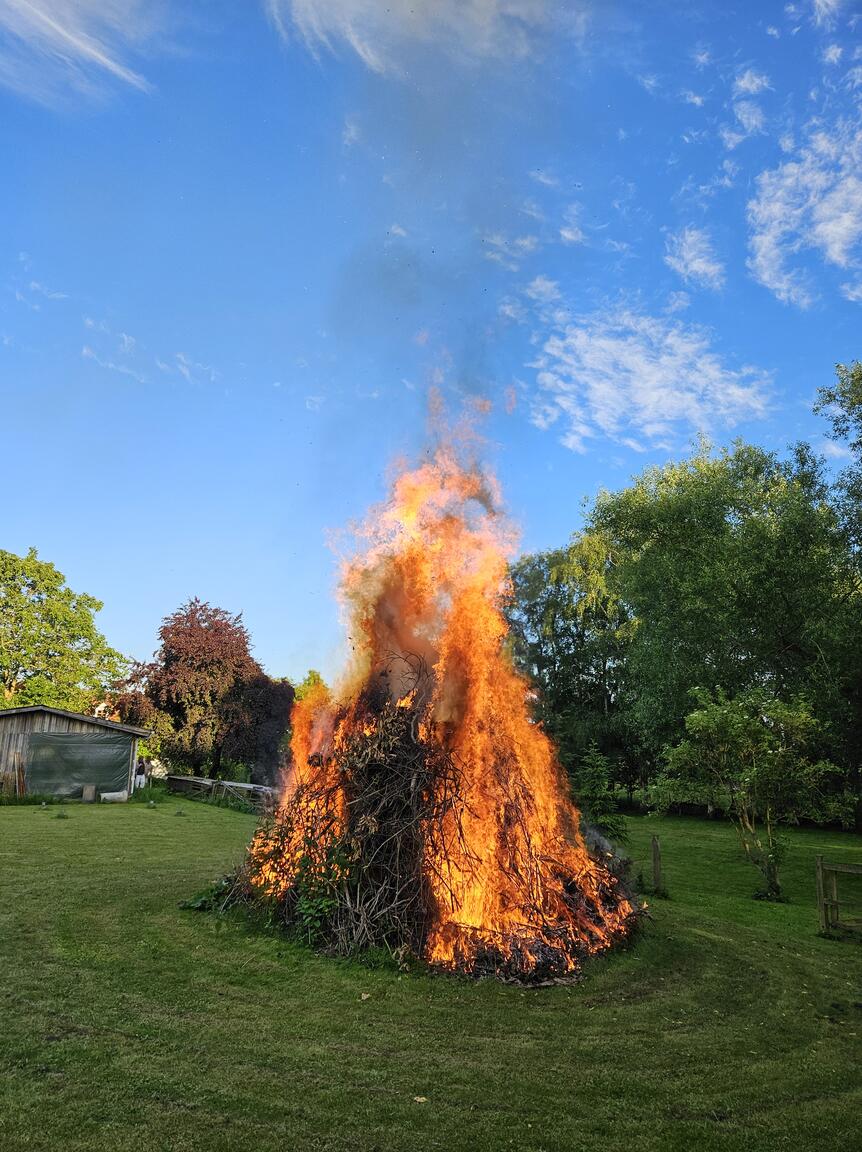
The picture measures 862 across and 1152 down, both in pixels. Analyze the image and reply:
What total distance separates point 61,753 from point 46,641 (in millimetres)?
20830

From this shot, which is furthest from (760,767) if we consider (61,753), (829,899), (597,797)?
(61,753)

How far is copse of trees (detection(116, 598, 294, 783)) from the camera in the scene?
37.0 metres

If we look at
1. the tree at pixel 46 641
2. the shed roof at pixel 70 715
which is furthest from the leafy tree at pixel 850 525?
the tree at pixel 46 641

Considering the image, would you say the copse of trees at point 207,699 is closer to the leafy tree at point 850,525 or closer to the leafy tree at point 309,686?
the leafy tree at point 309,686

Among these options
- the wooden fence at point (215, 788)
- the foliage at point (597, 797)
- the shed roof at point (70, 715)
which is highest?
the shed roof at point (70, 715)

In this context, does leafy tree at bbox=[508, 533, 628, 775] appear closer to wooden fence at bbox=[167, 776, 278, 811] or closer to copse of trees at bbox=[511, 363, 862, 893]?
copse of trees at bbox=[511, 363, 862, 893]

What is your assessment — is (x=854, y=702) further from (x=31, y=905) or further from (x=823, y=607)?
(x=31, y=905)

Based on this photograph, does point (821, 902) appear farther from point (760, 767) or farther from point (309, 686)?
point (309, 686)

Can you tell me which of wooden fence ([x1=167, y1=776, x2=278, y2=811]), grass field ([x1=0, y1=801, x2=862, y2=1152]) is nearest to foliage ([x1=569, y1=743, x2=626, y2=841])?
grass field ([x1=0, y1=801, x2=862, y2=1152])

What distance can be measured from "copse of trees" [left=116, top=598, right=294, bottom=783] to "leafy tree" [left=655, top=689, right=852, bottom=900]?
952 inches

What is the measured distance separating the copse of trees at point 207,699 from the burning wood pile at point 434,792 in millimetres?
25949

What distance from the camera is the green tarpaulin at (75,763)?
28.0 metres

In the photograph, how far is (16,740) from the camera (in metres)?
27.9

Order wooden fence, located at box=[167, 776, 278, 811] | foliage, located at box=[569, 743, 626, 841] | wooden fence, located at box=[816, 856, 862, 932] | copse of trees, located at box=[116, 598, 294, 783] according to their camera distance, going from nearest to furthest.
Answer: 1. wooden fence, located at box=[816, 856, 862, 932]
2. foliage, located at box=[569, 743, 626, 841]
3. wooden fence, located at box=[167, 776, 278, 811]
4. copse of trees, located at box=[116, 598, 294, 783]
